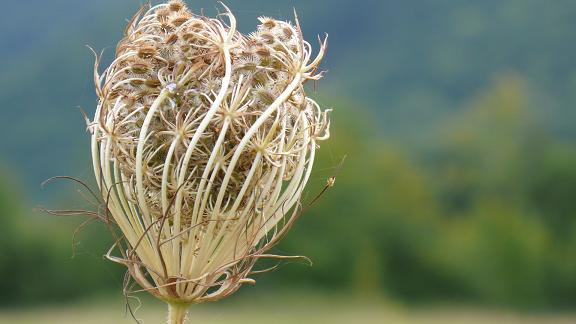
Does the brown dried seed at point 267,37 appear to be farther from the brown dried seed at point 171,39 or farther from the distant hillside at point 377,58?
the distant hillside at point 377,58

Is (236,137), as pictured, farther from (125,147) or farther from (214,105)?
(125,147)

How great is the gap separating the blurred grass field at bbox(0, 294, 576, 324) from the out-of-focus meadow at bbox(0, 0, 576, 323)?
33 cm

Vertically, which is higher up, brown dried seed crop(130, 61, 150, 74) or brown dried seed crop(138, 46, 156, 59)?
brown dried seed crop(138, 46, 156, 59)

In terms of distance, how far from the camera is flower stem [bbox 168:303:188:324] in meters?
5.47

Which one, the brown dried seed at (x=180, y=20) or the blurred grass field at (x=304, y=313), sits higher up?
the blurred grass field at (x=304, y=313)

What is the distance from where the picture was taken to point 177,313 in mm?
5512

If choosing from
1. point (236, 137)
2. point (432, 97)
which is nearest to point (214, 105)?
point (236, 137)

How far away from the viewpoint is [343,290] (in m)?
94.9

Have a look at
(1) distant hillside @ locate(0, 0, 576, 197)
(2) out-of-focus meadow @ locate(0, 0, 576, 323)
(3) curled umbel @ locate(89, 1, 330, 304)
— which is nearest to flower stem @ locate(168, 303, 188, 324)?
(3) curled umbel @ locate(89, 1, 330, 304)

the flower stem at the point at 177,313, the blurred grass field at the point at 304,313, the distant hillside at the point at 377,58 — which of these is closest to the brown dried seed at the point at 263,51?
the flower stem at the point at 177,313

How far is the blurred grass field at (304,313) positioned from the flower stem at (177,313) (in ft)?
225

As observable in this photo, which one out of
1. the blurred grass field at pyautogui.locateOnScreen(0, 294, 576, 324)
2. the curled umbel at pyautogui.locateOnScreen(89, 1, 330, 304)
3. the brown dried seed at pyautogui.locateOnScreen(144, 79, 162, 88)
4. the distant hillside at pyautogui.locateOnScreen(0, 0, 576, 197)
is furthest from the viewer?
the distant hillside at pyautogui.locateOnScreen(0, 0, 576, 197)

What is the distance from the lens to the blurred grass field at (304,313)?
7794 cm

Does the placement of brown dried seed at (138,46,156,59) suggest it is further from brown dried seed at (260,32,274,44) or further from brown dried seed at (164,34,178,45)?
brown dried seed at (260,32,274,44)
